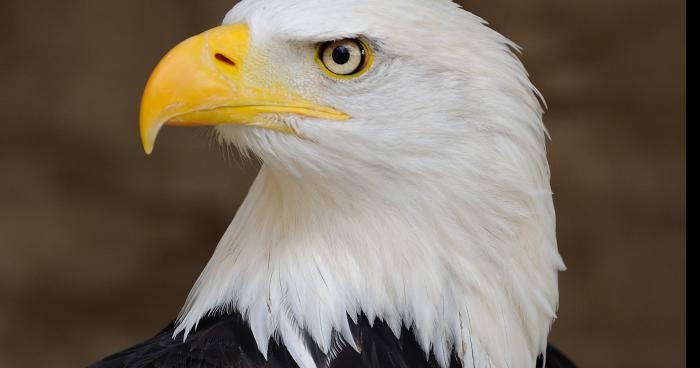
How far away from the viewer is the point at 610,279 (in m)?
4.40

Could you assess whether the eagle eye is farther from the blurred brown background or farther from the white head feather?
the blurred brown background

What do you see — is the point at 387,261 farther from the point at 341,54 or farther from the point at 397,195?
the point at 341,54

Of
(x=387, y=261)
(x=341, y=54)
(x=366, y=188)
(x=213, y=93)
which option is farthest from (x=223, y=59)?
(x=387, y=261)

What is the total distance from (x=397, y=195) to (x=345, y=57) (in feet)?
0.95

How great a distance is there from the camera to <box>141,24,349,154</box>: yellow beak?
6.44ft

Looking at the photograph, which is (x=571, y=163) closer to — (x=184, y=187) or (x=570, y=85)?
(x=570, y=85)

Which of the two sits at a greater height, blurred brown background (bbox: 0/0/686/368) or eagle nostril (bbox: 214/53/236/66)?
eagle nostril (bbox: 214/53/236/66)

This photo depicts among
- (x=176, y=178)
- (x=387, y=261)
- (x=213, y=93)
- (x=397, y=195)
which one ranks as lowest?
(x=176, y=178)

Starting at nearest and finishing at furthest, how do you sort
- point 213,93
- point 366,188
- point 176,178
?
point 213,93
point 366,188
point 176,178

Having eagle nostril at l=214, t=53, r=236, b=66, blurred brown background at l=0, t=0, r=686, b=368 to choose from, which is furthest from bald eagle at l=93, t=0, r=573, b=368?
blurred brown background at l=0, t=0, r=686, b=368

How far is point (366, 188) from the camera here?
211cm

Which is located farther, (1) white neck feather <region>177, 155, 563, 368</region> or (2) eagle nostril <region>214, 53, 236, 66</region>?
(1) white neck feather <region>177, 155, 563, 368</region>

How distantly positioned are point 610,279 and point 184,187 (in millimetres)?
1774

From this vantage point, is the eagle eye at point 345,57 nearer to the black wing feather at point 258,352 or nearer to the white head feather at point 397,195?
the white head feather at point 397,195
